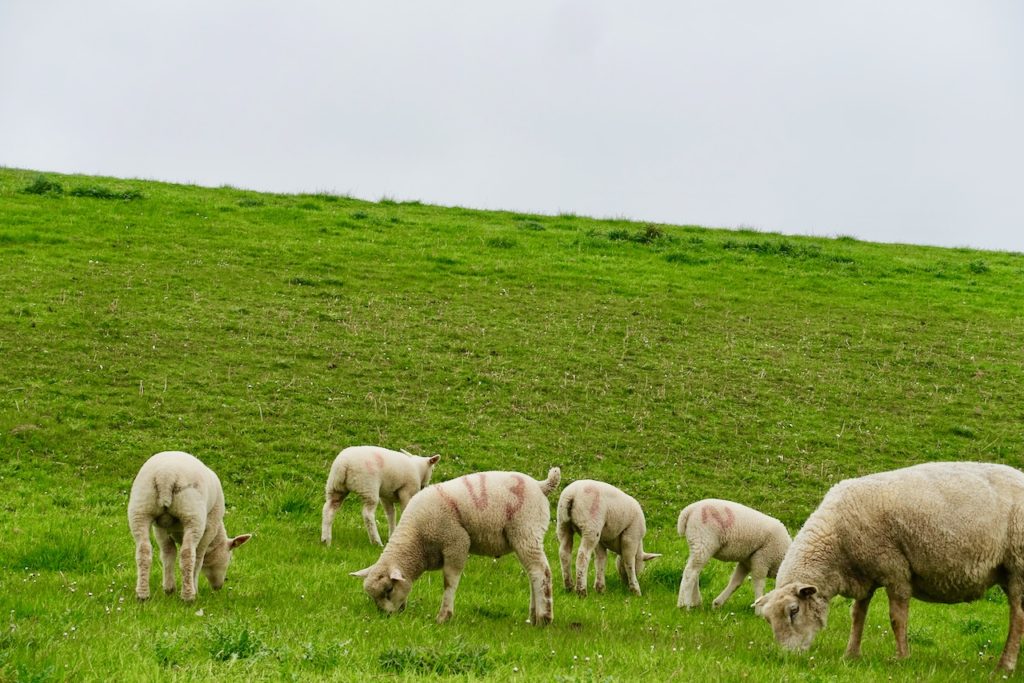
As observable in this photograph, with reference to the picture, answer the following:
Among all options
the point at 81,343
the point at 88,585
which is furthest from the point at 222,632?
the point at 81,343

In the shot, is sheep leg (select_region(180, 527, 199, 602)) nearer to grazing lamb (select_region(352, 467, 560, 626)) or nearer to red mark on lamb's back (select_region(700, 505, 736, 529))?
grazing lamb (select_region(352, 467, 560, 626))

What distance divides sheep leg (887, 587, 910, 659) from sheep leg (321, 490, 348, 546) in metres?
7.39

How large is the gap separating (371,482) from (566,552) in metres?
3.29

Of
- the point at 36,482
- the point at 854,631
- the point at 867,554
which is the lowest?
the point at 36,482

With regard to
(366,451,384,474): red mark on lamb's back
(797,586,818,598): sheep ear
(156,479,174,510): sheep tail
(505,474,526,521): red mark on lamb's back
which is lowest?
(366,451,384,474): red mark on lamb's back

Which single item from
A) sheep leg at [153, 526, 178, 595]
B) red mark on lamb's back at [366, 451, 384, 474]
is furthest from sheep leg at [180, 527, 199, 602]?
red mark on lamb's back at [366, 451, 384, 474]

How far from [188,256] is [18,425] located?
1304 cm

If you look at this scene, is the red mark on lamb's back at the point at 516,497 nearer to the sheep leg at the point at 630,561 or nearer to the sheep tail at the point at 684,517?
the sheep leg at the point at 630,561

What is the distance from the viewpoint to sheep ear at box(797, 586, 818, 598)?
8.88 m

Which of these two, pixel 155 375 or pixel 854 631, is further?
pixel 155 375

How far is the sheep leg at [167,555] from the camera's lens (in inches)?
402

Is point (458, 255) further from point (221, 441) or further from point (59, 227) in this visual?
point (221, 441)

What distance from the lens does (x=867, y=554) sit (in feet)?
29.4

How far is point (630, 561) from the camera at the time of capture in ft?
40.2
